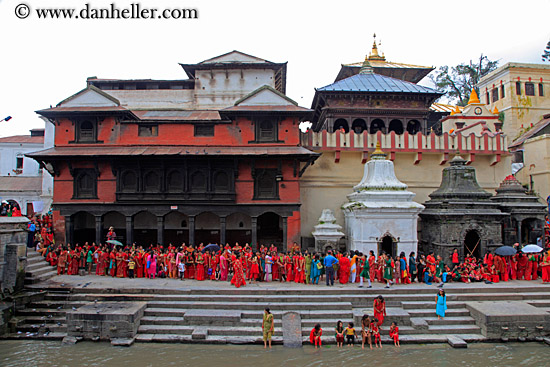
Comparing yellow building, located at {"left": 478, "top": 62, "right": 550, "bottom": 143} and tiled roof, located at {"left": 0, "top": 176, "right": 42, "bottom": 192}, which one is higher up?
yellow building, located at {"left": 478, "top": 62, "right": 550, "bottom": 143}

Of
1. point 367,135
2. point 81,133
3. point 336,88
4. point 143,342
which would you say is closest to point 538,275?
point 367,135

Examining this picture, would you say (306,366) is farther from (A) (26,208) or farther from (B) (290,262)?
(A) (26,208)

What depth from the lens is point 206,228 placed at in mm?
20750

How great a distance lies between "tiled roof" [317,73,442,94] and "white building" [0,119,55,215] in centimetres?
1832

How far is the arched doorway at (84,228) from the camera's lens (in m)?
20.0

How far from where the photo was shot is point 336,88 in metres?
23.3

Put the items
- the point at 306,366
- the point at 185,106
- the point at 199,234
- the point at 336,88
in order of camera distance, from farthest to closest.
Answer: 1. the point at 185,106
2. the point at 336,88
3. the point at 199,234
4. the point at 306,366

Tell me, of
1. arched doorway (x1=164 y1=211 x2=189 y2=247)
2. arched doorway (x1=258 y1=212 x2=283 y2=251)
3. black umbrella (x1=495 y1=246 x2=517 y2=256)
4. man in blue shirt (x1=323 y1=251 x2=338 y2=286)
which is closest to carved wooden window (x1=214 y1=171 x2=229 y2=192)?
arched doorway (x1=164 y1=211 x2=189 y2=247)

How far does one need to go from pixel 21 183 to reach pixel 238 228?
20.5 meters

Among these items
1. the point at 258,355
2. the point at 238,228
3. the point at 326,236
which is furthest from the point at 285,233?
the point at 258,355

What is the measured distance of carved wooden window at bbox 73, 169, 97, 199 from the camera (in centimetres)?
1897

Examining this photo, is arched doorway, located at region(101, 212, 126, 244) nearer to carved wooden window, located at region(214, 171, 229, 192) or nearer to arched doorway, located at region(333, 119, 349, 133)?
carved wooden window, located at region(214, 171, 229, 192)

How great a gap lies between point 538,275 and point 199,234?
50.1 feet

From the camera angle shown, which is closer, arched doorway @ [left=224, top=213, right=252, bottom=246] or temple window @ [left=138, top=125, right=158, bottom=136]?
temple window @ [left=138, top=125, right=158, bottom=136]
